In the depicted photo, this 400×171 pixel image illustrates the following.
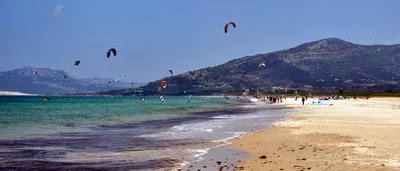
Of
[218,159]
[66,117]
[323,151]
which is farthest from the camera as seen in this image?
[66,117]

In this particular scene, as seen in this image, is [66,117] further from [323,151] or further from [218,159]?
[323,151]

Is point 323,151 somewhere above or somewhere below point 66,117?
below

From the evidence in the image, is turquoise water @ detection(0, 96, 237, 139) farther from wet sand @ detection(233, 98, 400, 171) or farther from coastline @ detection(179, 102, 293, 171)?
wet sand @ detection(233, 98, 400, 171)

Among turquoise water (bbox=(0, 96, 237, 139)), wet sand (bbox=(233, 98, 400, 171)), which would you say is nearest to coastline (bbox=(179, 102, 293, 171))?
wet sand (bbox=(233, 98, 400, 171))

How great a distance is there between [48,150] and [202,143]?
6364 millimetres

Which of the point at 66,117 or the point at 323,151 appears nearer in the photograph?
the point at 323,151

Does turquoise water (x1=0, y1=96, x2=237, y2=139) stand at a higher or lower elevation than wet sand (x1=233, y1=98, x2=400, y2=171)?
higher

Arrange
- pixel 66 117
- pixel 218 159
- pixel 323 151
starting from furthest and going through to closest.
A: pixel 66 117
pixel 323 151
pixel 218 159

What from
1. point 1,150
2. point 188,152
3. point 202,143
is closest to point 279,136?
point 202,143

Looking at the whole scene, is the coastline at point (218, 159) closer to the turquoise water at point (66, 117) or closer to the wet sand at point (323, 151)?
the wet sand at point (323, 151)

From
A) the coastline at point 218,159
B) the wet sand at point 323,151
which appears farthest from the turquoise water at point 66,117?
the wet sand at point 323,151

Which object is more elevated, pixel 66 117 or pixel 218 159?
pixel 66 117

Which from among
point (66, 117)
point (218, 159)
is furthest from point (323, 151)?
point (66, 117)

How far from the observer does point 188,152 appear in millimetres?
16953
